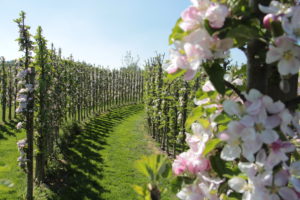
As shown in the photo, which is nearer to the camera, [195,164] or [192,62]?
[192,62]

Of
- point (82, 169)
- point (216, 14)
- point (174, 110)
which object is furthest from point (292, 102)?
point (174, 110)

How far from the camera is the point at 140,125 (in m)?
17.3

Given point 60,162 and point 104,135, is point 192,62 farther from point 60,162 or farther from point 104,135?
point 104,135

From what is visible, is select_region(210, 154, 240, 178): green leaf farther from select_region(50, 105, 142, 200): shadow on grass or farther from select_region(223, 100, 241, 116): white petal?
select_region(50, 105, 142, 200): shadow on grass

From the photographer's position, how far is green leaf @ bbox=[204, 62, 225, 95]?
0.93 meters

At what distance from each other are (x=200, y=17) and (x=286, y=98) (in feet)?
1.45

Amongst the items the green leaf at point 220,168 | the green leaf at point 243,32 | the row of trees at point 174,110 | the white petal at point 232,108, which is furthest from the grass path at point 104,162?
the green leaf at point 243,32

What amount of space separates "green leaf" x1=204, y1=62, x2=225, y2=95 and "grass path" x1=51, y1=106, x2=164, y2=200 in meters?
5.88

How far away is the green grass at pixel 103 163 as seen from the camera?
23.1 ft

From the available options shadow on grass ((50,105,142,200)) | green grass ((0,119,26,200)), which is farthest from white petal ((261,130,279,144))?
shadow on grass ((50,105,142,200))

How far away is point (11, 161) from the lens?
354 inches

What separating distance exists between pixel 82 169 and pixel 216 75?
27.5ft

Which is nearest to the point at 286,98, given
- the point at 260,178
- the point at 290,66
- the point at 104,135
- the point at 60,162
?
the point at 290,66

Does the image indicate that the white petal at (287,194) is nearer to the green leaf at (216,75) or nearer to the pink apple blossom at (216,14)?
the green leaf at (216,75)
